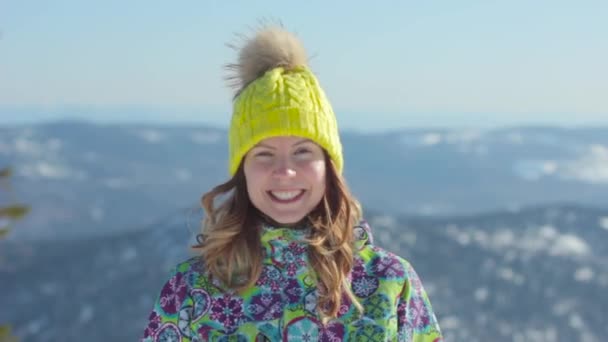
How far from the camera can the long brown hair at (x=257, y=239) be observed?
4012 mm

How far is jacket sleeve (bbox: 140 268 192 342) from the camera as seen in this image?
3938mm

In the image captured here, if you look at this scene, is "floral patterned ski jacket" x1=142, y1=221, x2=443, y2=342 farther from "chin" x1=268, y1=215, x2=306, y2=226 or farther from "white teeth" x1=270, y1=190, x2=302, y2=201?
"white teeth" x1=270, y1=190, x2=302, y2=201

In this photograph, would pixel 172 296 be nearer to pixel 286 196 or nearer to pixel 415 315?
pixel 286 196

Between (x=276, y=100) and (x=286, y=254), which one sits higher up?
(x=276, y=100)

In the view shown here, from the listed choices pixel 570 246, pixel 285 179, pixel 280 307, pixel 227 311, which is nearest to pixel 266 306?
pixel 280 307

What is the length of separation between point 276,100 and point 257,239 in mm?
713

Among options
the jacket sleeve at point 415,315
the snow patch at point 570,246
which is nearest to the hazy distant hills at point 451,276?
the snow patch at point 570,246

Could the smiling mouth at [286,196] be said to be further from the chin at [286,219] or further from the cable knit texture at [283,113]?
the cable knit texture at [283,113]

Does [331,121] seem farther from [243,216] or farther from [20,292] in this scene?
[20,292]

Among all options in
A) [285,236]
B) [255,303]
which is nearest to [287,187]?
[285,236]

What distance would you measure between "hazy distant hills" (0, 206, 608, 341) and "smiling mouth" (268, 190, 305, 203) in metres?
123

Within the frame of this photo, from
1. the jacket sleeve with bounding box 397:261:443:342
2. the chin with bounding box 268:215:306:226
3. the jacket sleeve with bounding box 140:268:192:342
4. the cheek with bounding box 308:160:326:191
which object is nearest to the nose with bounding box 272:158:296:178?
the cheek with bounding box 308:160:326:191

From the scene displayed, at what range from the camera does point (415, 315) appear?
416cm

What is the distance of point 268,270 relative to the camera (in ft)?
13.4
